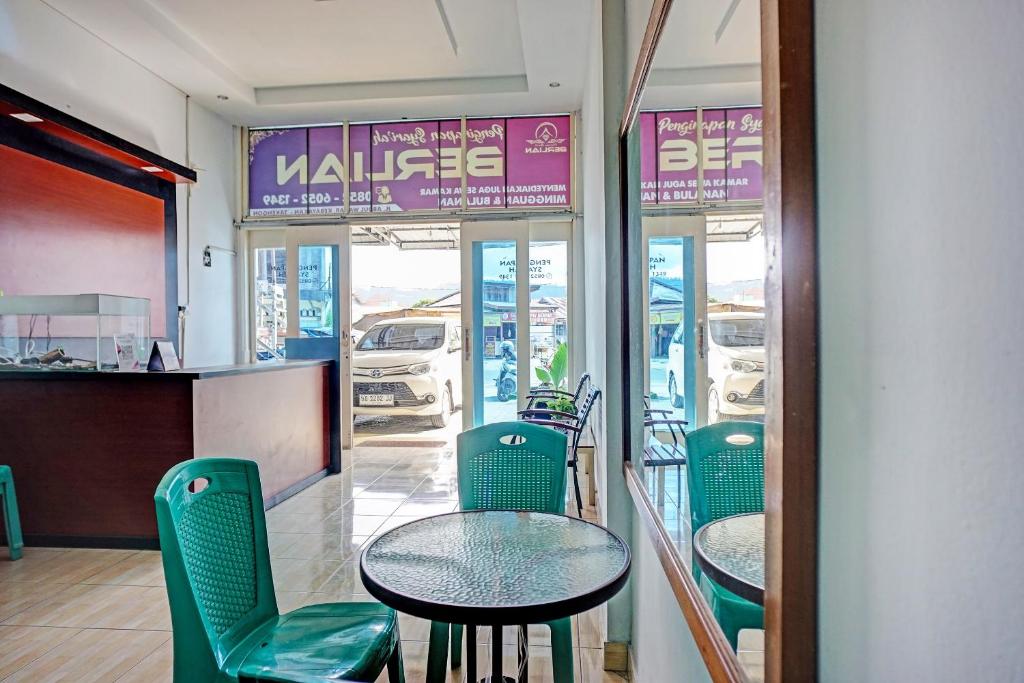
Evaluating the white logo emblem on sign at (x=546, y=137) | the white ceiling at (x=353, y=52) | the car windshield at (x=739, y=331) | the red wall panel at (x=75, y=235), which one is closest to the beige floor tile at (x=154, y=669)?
the car windshield at (x=739, y=331)

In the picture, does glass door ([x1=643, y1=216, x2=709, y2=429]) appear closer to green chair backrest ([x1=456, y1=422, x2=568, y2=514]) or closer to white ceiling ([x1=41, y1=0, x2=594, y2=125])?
green chair backrest ([x1=456, y1=422, x2=568, y2=514])

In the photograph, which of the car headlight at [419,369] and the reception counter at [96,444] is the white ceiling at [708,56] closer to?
the reception counter at [96,444]

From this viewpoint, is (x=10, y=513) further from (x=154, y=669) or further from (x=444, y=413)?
(x=444, y=413)

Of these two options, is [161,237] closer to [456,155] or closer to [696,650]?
[456,155]

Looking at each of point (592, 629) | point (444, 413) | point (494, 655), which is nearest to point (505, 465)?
point (494, 655)

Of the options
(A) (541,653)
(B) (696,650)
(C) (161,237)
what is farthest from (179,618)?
(C) (161,237)

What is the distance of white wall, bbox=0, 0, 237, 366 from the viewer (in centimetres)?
423

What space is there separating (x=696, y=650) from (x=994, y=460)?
0.97 metres

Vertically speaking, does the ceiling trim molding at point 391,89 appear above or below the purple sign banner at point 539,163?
above

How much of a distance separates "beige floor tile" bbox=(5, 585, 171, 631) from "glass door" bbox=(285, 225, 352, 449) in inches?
137

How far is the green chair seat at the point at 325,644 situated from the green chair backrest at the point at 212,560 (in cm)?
8

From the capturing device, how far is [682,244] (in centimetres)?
148

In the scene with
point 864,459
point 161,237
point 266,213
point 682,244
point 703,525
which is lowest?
point 703,525

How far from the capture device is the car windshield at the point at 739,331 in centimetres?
78
